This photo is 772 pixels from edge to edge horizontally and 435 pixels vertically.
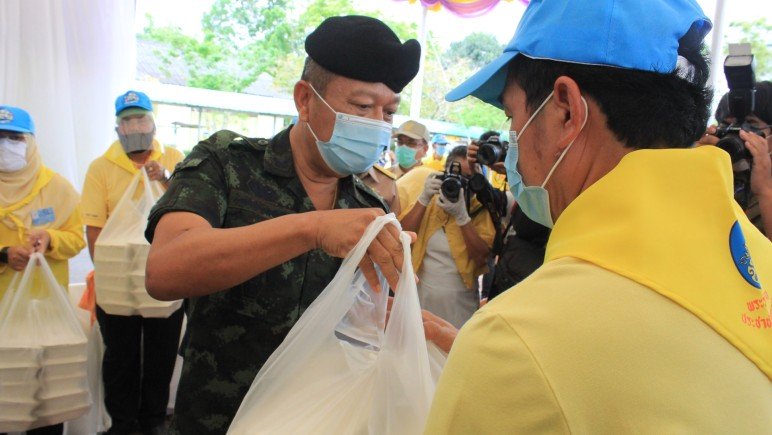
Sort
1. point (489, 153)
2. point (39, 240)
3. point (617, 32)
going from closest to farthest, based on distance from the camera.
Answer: point (617, 32) < point (489, 153) < point (39, 240)

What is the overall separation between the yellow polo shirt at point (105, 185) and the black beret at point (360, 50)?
1.99 meters

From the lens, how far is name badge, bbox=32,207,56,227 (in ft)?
8.74

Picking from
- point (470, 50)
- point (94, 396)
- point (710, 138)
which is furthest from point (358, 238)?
point (470, 50)

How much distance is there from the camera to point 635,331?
0.51 metres

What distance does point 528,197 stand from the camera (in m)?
0.89

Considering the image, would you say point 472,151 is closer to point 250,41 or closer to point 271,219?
point 271,219

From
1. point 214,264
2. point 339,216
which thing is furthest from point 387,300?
point 214,264

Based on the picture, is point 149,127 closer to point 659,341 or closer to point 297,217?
point 297,217

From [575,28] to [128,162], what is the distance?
9.19 feet

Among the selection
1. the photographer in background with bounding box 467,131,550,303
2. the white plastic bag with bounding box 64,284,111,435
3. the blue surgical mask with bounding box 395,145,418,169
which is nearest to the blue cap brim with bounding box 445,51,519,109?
the photographer in background with bounding box 467,131,550,303

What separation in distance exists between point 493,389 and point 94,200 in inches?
115

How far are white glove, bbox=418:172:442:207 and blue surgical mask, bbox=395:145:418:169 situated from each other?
1.40m

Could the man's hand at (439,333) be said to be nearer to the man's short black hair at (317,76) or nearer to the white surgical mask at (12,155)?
the man's short black hair at (317,76)

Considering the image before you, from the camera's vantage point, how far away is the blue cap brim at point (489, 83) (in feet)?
2.64
